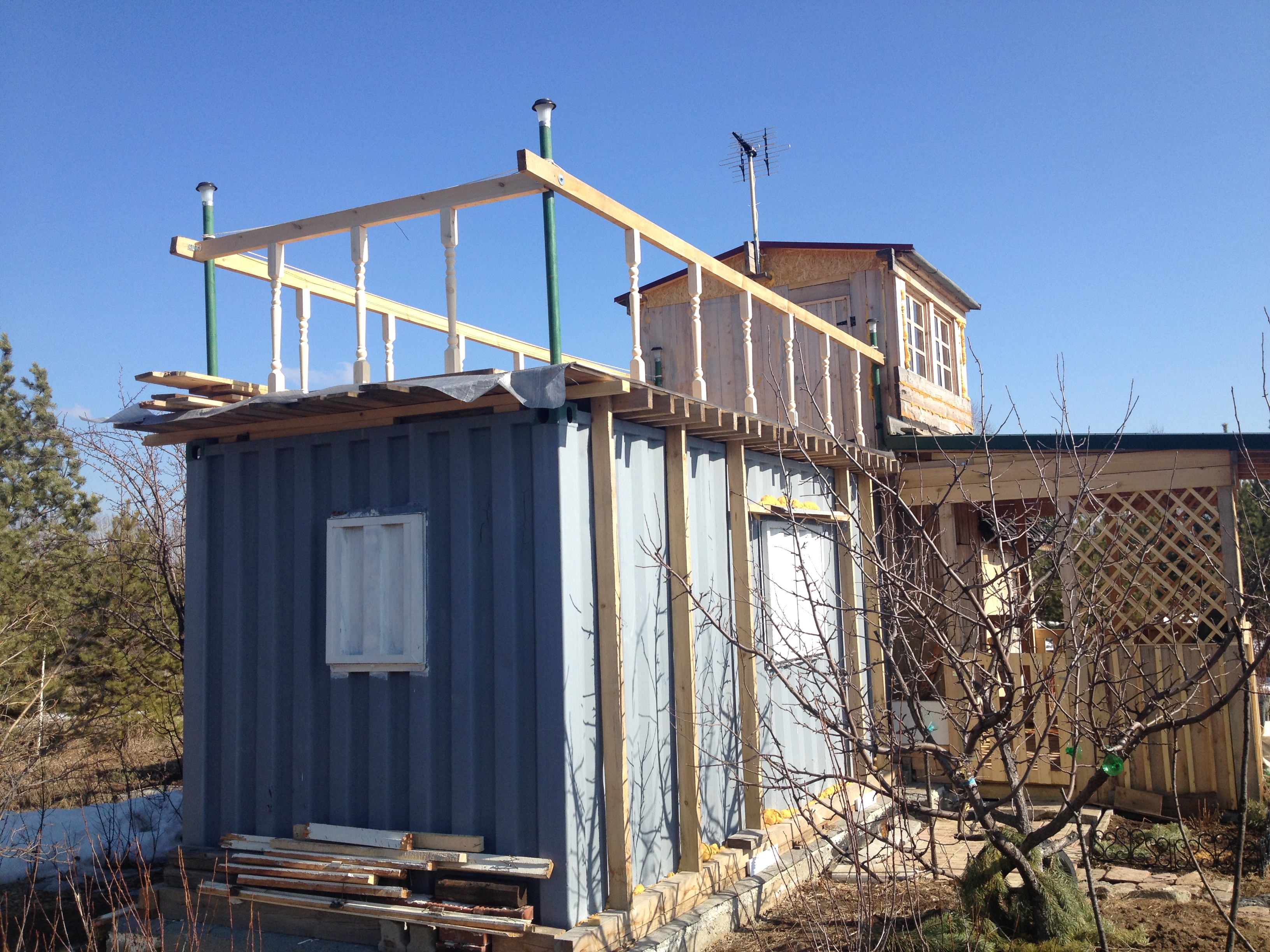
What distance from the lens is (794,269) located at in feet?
36.7

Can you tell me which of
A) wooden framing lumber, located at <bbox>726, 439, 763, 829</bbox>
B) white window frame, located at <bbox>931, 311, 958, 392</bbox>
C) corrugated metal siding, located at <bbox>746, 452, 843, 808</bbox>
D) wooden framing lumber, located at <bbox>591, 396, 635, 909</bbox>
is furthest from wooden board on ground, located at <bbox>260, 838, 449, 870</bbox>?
white window frame, located at <bbox>931, 311, 958, 392</bbox>

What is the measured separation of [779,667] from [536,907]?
2.73m

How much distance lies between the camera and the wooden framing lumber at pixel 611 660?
5246mm

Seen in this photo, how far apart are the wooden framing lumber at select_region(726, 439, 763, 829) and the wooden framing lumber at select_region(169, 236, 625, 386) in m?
1.19

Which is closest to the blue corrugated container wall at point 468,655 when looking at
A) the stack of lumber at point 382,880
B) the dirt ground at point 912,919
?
the stack of lumber at point 382,880

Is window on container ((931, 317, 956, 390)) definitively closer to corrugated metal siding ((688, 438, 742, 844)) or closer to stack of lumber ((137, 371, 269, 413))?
corrugated metal siding ((688, 438, 742, 844))

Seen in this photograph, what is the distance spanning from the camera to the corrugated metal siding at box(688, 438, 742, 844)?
6348mm

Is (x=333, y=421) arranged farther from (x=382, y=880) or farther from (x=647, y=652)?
(x=382, y=880)

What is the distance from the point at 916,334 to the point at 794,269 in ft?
5.13

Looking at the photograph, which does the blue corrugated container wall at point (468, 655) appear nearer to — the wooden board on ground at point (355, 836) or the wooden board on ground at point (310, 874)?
the wooden board on ground at point (355, 836)

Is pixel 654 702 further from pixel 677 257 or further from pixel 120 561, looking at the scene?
pixel 120 561

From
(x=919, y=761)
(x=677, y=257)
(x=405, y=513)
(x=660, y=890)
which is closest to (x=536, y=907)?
(x=660, y=890)

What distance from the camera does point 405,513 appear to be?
5680mm

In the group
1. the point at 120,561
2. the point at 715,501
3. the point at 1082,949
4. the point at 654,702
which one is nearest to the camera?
the point at 1082,949
